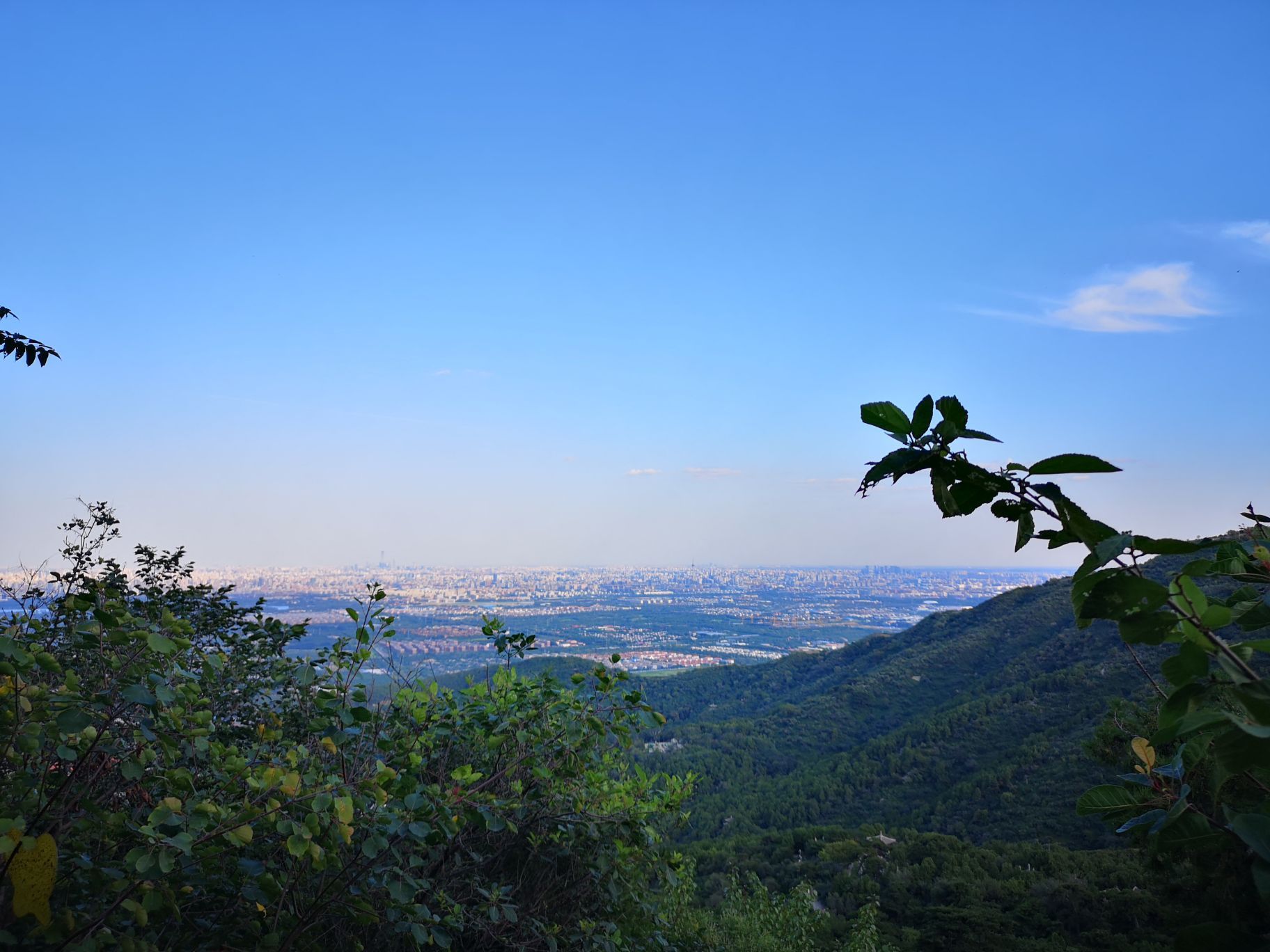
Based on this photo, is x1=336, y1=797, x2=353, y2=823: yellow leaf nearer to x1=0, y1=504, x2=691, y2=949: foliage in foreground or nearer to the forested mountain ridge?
x1=0, y1=504, x2=691, y2=949: foliage in foreground

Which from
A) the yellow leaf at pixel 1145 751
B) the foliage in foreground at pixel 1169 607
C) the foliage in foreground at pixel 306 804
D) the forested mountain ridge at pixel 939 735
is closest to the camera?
the foliage in foreground at pixel 1169 607

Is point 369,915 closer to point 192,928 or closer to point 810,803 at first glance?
point 192,928

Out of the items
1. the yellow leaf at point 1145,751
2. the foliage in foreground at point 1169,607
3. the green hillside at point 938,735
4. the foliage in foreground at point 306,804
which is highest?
the foliage in foreground at point 1169,607

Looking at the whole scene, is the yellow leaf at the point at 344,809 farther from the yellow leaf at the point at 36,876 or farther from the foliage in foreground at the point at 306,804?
the yellow leaf at the point at 36,876

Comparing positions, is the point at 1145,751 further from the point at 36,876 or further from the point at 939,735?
the point at 939,735

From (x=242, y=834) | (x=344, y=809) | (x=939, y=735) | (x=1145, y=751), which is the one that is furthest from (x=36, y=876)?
(x=939, y=735)

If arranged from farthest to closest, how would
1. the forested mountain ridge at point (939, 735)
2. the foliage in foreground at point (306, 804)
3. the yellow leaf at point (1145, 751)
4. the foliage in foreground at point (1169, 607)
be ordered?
the forested mountain ridge at point (939, 735) < the foliage in foreground at point (306, 804) < the yellow leaf at point (1145, 751) < the foliage in foreground at point (1169, 607)

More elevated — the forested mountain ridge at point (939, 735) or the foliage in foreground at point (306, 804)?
the foliage in foreground at point (306, 804)

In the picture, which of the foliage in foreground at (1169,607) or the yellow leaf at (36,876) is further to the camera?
the yellow leaf at (36,876)

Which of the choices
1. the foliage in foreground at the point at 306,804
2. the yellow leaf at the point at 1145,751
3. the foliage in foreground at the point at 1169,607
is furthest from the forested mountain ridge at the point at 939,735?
the foliage in foreground at the point at 1169,607
